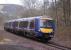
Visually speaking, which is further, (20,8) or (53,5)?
(20,8)

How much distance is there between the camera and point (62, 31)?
3541cm

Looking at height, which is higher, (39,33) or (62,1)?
(62,1)

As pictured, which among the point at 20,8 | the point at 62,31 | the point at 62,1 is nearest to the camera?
the point at 62,31

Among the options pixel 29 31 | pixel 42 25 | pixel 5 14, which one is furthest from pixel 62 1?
pixel 5 14

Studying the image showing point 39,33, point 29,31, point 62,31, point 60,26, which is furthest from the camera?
point 60,26

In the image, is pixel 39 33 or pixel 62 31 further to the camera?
pixel 62 31

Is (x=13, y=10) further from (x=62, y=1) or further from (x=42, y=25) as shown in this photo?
(x=42, y=25)

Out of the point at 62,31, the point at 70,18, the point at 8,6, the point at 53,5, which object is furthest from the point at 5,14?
the point at 62,31

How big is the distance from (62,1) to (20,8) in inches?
922

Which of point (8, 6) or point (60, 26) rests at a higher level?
point (8, 6)

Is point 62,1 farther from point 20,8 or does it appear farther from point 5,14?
point 5,14

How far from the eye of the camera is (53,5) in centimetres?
4697

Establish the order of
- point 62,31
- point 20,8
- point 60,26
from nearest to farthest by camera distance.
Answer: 1. point 62,31
2. point 60,26
3. point 20,8

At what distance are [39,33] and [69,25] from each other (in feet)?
41.3
